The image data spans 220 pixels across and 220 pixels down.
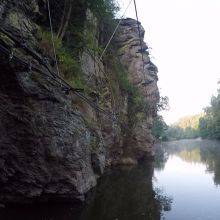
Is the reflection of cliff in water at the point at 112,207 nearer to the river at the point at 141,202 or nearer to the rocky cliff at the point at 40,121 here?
the river at the point at 141,202

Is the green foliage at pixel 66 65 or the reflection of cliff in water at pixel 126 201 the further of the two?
the green foliage at pixel 66 65

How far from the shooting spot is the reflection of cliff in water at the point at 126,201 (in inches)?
568

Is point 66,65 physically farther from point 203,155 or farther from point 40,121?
point 203,155

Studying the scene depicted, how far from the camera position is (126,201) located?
16.8 m

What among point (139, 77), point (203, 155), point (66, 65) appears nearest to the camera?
point (66, 65)

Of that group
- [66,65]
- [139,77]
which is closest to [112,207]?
[66,65]

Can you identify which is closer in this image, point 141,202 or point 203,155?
point 141,202

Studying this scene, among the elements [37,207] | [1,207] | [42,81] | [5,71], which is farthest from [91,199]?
[5,71]

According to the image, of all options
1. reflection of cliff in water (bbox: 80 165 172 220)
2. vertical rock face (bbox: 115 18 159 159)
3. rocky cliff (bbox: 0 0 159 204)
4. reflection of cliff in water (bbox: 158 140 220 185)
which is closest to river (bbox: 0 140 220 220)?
reflection of cliff in water (bbox: 80 165 172 220)

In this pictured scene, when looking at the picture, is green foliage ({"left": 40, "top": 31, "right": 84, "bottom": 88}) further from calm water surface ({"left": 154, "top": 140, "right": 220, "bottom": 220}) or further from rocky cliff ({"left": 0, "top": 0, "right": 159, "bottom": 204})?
calm water surface ({"left": 154, "top": 140, "right": 220, "bottom": 220})

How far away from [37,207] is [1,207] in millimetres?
1477

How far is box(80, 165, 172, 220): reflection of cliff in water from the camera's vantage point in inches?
568

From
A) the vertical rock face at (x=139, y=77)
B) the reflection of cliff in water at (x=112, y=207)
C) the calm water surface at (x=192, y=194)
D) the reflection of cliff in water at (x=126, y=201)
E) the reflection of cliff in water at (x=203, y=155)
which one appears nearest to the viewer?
the reflection of cliff in water at (x=112, y=207)

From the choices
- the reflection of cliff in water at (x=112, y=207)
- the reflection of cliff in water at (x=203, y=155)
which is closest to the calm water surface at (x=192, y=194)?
the reflection of cliff in water at (x=112, y=207)
